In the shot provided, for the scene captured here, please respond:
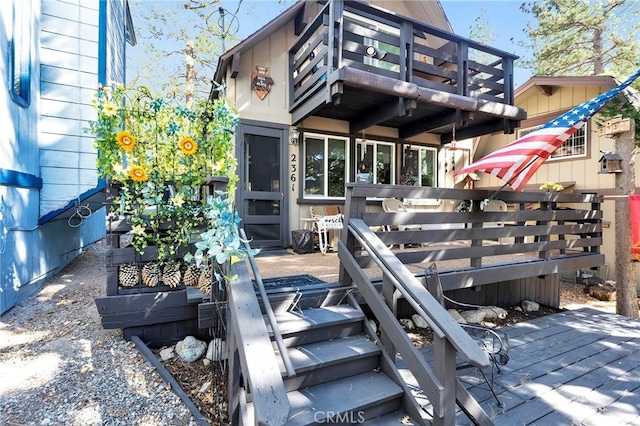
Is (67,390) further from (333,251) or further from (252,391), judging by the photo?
(333,251)

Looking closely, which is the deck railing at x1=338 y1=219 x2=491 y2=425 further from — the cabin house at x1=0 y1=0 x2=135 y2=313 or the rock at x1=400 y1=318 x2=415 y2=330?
the cabin house at x1=0 y1=0 x2=135 y2=313

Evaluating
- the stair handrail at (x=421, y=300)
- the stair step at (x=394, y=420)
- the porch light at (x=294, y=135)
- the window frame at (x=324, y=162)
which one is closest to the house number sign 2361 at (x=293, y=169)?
the window frame at (x=324, y=162)

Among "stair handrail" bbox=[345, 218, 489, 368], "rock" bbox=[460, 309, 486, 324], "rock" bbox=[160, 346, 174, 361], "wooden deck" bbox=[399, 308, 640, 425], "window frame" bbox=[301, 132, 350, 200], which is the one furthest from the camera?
"window frame" bbox=[301, 132, 350, 200]

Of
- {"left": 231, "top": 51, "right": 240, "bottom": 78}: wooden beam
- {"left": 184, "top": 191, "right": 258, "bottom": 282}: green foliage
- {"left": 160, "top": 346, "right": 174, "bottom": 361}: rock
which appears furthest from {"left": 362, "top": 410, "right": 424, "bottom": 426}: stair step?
{"left": 231, "top": 51, "right": 240, "bottom": 78}: wooden beam

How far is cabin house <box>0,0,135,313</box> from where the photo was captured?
11.7 ft

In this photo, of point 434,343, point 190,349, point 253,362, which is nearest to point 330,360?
point 434,343

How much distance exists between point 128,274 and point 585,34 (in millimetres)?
15789

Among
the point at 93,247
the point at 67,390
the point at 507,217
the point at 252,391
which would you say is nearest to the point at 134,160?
the point at 67,390

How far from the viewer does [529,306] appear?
499 cm

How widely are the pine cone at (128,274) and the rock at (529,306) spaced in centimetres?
559

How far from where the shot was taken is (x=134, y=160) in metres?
2.51

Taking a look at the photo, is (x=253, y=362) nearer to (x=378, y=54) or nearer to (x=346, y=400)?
(x=346, y=400)

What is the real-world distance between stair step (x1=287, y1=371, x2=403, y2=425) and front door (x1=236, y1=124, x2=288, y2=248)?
148 inches

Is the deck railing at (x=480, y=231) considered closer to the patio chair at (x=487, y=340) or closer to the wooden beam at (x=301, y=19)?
the patio chair at (x=487, y=340)
